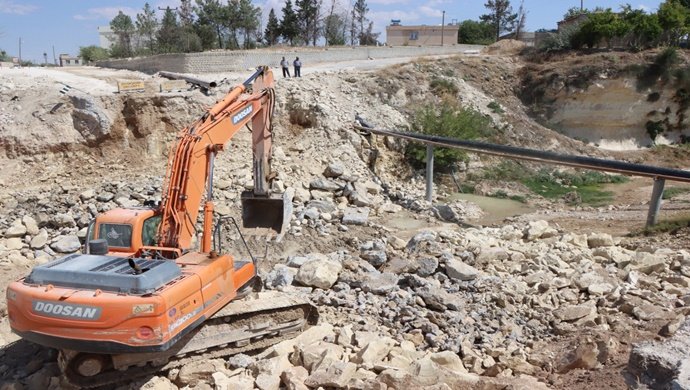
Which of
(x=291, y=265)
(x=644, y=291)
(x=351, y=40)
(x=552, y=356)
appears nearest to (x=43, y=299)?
(x=291, y=265)

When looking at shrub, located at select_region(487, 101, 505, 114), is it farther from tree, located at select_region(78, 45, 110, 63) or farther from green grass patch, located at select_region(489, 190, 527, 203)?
tree, located at select_region(78, 45, 110, 63)

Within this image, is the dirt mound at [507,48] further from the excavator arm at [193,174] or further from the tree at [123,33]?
the tree at [123,33]

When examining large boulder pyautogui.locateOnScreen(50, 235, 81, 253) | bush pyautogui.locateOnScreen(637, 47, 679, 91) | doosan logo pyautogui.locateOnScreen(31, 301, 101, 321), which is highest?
bush pyautogui.locateOnScreen(637, 47, 679, 91)

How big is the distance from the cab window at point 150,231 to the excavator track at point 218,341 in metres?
1.25

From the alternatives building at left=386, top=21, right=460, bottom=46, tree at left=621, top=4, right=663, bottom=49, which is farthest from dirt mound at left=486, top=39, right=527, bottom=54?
building at left=386, top=21, right=460, bottom=46

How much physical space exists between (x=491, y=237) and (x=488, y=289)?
311 centimetres

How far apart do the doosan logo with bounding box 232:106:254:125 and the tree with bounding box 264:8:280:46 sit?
38447 millimetres

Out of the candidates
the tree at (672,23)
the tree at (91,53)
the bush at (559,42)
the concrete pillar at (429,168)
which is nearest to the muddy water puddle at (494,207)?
the concrete pillar at (429,168)

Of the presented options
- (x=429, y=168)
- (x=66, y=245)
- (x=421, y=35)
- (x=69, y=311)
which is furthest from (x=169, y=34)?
(x=69, y=311)

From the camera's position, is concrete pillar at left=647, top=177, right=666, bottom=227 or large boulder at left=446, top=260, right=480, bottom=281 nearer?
large boulder at left=446, top=260, right=480, bottom=281

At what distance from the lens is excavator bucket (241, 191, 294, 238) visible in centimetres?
1005

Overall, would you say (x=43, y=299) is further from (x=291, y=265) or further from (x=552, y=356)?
(x=552, y=356)

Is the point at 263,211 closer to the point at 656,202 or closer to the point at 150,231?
the point at 150,231

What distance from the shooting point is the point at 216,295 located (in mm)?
6590
